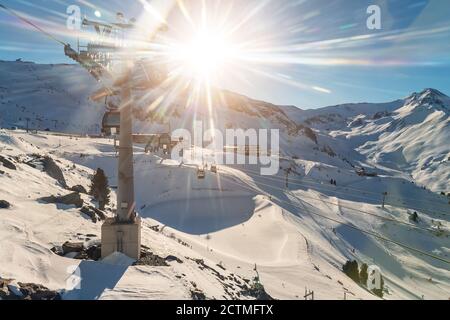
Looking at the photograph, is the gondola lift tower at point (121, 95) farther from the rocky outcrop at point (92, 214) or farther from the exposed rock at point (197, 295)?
the rocky outcrop at point (92, 214)

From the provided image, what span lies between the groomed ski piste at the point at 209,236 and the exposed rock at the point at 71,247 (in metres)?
0.54

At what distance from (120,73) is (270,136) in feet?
518

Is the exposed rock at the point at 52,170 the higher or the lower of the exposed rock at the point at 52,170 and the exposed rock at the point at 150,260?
the higher

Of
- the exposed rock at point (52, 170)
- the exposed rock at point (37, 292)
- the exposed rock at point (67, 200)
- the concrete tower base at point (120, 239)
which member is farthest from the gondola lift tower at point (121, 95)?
the exposed rock at point (52, 170)

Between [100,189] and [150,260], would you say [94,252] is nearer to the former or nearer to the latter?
[150,260]

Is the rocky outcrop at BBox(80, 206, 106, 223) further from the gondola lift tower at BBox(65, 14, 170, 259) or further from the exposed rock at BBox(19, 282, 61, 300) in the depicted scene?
the exposed rock at BBox(19, 282, 61, 300)

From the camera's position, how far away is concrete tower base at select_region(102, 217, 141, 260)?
1487 centimetres

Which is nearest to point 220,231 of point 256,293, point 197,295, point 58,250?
point 256,293

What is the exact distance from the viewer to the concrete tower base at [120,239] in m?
14.9

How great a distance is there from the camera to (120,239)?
49.0 ft

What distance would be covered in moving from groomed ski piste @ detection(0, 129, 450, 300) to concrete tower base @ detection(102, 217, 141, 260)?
0.62 meters

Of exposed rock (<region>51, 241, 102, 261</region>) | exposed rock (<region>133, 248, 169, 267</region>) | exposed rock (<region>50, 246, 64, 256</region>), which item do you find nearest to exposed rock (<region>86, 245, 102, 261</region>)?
exposed rock (<region>51, 241, 102, 261</region>)
